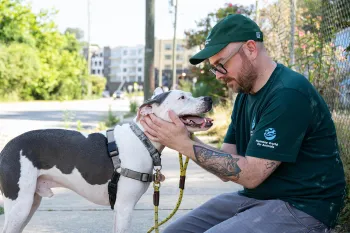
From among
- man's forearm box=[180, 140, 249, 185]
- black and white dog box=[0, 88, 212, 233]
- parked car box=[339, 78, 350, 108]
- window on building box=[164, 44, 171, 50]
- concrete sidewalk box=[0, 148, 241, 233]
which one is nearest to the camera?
man's forearm box=[180, 140, 249, 185]

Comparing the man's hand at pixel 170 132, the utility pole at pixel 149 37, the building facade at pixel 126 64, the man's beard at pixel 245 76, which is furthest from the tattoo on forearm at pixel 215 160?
the building facade at pixel 126 64

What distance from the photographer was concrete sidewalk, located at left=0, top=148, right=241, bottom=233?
4.89m

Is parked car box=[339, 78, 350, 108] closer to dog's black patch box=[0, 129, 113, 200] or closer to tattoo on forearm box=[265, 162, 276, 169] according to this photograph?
tattoo on forearm box=[265, 162, 276, 169]

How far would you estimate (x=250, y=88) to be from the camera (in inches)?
126

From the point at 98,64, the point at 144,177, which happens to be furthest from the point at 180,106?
the point at 98,64

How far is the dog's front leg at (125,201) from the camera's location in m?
3.64

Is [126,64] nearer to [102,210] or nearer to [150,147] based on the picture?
[102,210]

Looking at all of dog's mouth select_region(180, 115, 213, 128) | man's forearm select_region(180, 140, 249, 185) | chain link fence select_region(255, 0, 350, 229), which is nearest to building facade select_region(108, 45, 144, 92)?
chain link fence select_region(255, 0, 350, 229)

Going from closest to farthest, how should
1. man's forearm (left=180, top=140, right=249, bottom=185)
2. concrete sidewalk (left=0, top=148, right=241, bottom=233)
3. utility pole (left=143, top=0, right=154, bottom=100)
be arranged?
1. man's forearm (left=180, top=140, right=249, bottom=185)
2. concrete sidewalk (left=0, top=148, right=241, bottom=233)
3. utility pole (left=143, top=0, right=154, bottom=100)

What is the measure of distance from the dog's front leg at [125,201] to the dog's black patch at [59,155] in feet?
0.61

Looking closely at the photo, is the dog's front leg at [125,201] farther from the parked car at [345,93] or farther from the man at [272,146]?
the parked car at [345,93]

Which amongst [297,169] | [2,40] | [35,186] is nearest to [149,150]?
[35,186]

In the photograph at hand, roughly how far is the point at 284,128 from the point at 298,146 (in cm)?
15

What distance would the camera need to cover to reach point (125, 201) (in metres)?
3.65
